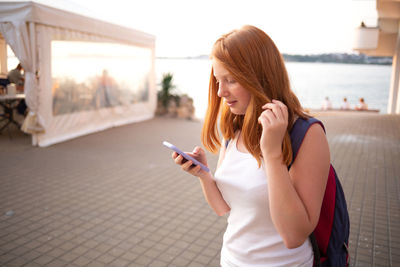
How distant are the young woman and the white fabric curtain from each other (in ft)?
23.6

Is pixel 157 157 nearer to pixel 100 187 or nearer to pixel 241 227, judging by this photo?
pixel 100 187

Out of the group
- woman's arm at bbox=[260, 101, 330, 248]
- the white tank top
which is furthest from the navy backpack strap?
the white tank top

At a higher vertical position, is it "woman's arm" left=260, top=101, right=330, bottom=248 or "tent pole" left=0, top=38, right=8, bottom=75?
"tent pole" left=0, top=38, right=8, bottom=75

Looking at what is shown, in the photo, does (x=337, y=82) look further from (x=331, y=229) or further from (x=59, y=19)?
(x=331, y=229)

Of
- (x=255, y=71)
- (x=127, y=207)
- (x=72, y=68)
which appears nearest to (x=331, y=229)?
(x=255, y=71)

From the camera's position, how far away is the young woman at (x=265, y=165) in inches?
42.7

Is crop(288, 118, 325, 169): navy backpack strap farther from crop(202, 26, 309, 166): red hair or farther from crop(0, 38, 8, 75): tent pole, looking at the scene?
crop(0, 38, 8, 75): tent pole

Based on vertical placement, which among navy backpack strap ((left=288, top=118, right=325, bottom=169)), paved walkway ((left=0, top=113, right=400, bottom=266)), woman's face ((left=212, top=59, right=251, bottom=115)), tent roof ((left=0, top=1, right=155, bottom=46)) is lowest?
paved walkway ((left=0, top=113, right=400, bottom=266))

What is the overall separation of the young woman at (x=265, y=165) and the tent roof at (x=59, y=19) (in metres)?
7.21

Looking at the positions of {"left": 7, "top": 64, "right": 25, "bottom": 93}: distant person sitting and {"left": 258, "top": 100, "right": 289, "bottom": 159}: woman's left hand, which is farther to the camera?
{"left": 7, "top": 64, "right": 25, "bottom": 93}: distant person sitting

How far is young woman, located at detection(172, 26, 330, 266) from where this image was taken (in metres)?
1.08

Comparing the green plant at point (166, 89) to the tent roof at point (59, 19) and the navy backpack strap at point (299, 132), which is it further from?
the navy backpack strap at point (299, 132)

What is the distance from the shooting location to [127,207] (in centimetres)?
469

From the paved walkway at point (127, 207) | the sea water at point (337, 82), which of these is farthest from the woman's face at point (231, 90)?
the sea water at point (337, 82)
